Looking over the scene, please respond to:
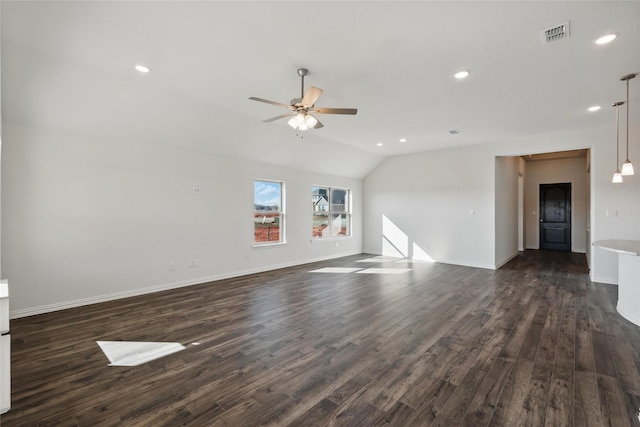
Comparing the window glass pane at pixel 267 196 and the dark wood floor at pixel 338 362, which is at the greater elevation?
the window glass pane at pixel 267 196

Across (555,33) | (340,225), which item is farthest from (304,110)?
(340,225)

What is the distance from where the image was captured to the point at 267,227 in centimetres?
669

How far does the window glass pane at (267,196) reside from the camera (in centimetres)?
645

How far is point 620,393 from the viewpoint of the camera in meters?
2.14

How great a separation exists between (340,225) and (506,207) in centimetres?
448

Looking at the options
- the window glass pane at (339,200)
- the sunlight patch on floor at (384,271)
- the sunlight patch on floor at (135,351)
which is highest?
the window glass pane at (339,200)

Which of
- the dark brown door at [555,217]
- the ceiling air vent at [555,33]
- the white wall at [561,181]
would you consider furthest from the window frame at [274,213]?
the dark brown door at [555,217]

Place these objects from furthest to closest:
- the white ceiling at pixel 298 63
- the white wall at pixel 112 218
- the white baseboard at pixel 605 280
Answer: the white baseboard at pixel 605 280, the white wall at pixel 112 218, the white ceiling at pixel 298 63

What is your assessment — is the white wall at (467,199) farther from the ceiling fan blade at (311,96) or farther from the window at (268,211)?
the ceiling fan blade at (311,96)

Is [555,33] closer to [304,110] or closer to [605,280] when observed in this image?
[304,110]

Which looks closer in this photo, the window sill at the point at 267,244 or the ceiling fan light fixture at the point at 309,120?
the ceiling fan light fixture at the point at 309,120

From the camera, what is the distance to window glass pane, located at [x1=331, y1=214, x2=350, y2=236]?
8.59m

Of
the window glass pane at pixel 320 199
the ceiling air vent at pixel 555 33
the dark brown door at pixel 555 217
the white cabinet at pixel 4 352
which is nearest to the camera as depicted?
the white cabinet at pixel 4 352

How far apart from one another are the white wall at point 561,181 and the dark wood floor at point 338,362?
5.47m
